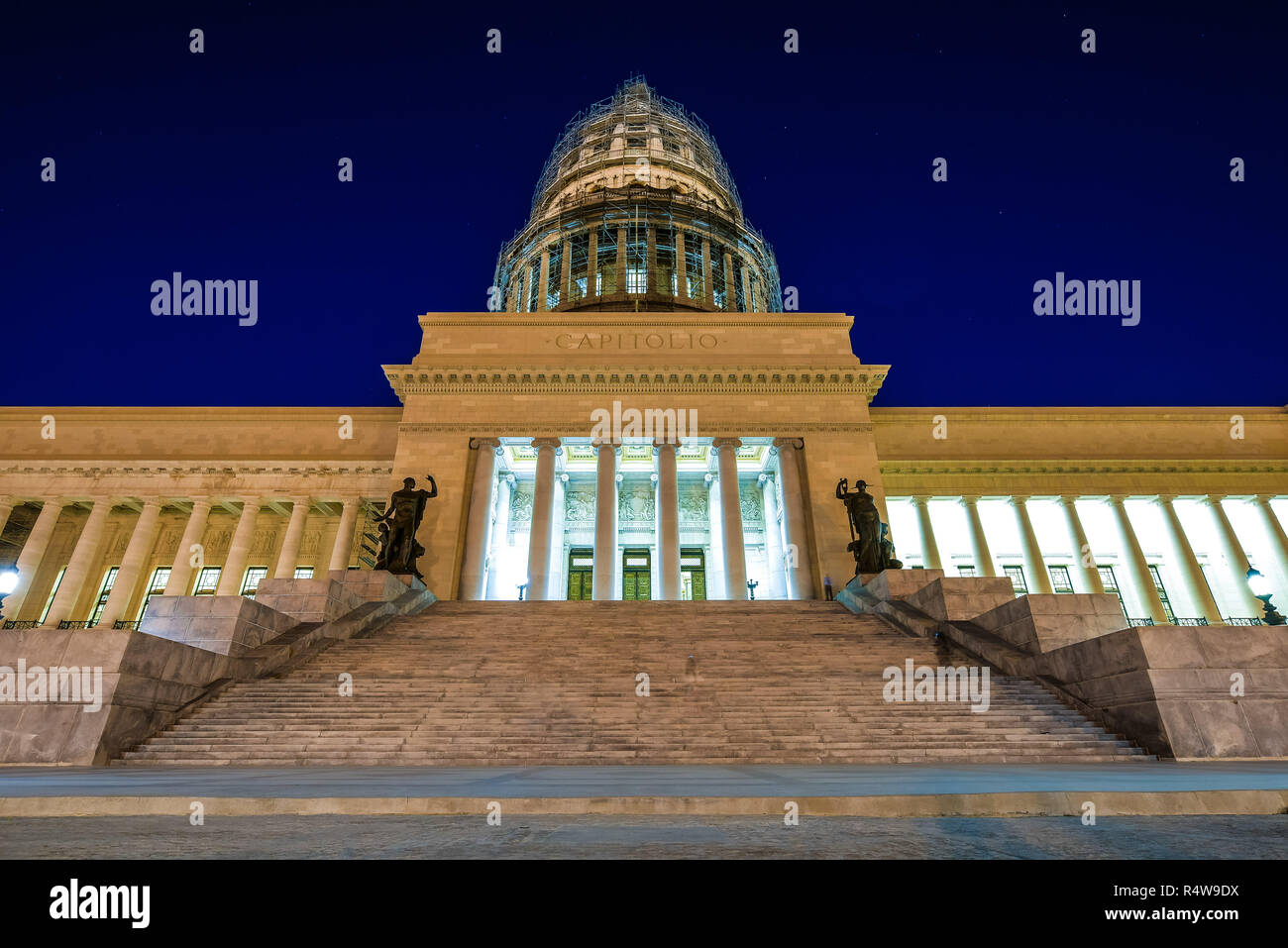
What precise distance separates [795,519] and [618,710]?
1828cm

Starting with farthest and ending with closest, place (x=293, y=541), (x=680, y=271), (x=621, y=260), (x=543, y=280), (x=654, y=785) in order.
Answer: (x=543, y=280) < (x=621, y=260) < (x=680, y=271) < (x=293, y=541) < (x=654, y=785)

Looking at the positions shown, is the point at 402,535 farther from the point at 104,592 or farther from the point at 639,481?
the point at 104,592

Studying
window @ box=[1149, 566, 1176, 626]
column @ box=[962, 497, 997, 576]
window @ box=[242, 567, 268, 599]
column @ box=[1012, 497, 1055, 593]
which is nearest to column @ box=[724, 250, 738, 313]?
column @ box=[962, 497, 997, 576]

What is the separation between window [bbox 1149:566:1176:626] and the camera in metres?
31.5

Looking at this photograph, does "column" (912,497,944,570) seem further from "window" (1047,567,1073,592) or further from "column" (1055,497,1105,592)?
"window" (1047,567,1073,592)

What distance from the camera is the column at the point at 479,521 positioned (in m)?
26.9

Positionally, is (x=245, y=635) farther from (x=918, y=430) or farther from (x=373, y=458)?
(x=918, y=430)

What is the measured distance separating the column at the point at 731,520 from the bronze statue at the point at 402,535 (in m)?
11.8

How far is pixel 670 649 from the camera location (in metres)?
15.2

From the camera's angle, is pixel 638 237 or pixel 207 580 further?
pixel 638 237

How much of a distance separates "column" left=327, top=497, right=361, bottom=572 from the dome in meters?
20.5

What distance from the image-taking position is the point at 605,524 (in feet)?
92.1

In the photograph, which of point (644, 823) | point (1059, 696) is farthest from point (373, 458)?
point (644, 823)

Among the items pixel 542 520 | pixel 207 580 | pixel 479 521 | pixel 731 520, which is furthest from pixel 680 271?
pixel 207 580
